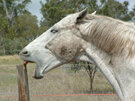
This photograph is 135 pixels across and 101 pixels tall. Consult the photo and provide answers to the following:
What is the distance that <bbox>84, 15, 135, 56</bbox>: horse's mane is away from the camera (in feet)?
6.34

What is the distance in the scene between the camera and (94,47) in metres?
2.09

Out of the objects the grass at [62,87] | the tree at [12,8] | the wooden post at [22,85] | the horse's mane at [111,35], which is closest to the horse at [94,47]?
the horse's mane at [111,35]

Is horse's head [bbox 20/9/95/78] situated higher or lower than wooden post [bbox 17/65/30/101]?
higher

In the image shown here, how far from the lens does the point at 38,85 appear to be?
8266 mm

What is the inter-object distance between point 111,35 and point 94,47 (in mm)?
178

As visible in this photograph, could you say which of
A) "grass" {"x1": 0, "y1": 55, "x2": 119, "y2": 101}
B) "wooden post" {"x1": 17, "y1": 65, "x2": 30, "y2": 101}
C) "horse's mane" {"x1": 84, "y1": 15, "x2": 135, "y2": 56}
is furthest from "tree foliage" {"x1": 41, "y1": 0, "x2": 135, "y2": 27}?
"horse's mane" {"x1": 84, "y1": 15, "x2": 135, "y2": 56}

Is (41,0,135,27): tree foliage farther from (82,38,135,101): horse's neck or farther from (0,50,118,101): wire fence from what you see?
(82,38,135,101): horse's neck

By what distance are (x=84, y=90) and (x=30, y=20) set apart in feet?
135

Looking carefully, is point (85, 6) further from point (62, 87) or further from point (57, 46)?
point (57, 46)

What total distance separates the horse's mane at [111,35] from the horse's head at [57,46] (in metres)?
0.12

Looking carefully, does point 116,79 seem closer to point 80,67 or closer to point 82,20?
point 82,20

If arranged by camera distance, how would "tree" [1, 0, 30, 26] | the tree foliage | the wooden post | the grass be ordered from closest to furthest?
1. the wooden post
2. the grass
3. the tree foliage
4. "tree" [1, 0, 30, 26]

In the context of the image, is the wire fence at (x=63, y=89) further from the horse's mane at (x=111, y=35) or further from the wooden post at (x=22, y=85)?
the horse's mane at (x=111, y=35)

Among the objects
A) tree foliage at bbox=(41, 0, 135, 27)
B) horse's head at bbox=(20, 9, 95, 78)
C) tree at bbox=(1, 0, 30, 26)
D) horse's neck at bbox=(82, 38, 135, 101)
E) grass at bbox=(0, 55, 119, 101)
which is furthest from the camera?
tree at bbox=(1, 0, 30, 26)
